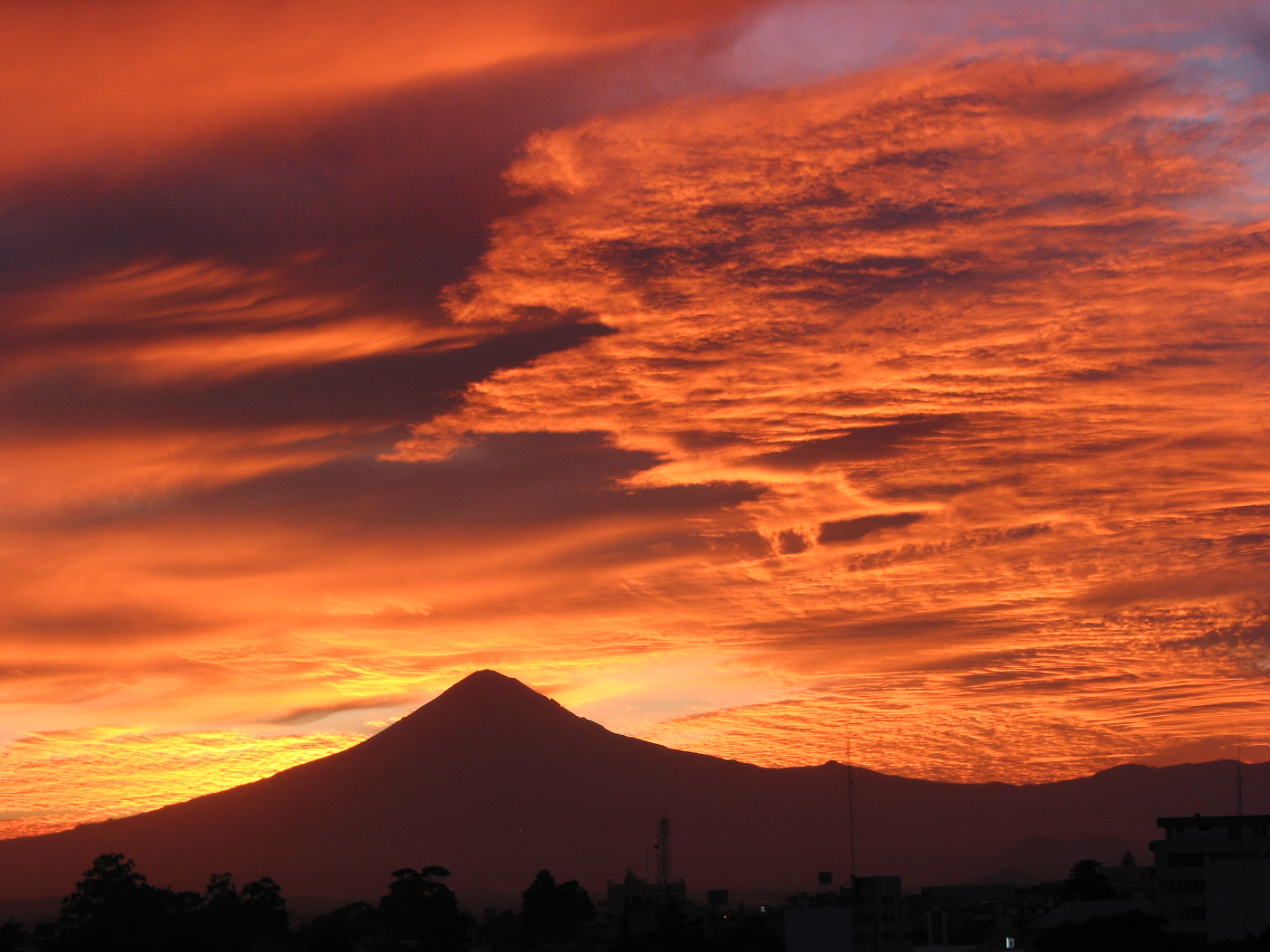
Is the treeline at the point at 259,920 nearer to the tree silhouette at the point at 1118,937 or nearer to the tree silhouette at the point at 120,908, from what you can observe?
the tree silhouette at the point at 120,908

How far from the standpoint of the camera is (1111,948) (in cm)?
5972

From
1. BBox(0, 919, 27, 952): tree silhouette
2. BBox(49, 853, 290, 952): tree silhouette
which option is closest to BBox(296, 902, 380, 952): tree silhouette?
BBox(49, 853, 290, 952): tree silhouette

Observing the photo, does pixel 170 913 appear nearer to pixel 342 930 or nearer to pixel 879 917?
pixel 342 930

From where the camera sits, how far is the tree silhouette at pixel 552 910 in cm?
14912

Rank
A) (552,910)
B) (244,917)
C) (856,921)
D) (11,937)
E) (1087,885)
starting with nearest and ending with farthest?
(856,921) → (11,937) → (1087,885) → (244,917) → (552,910)

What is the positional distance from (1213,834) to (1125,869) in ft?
239

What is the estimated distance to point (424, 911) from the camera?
143375 millimetres

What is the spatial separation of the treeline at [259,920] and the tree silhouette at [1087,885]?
46589mm

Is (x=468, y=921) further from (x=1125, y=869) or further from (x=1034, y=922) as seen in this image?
(x=1034, y=922)

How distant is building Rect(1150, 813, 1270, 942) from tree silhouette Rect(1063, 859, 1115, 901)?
27.1 m

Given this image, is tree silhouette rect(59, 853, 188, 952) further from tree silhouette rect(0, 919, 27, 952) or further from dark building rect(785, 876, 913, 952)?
dark building rect(785, 876, 913, 952)

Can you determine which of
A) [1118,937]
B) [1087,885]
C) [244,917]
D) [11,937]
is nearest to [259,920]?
[244,917]

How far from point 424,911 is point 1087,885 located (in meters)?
Result: 61.3

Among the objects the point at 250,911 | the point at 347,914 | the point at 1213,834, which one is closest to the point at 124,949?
the point at 250,911
